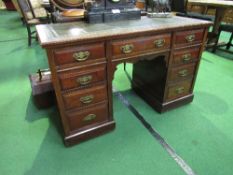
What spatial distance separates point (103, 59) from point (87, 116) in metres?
0.49

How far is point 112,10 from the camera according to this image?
1.49m

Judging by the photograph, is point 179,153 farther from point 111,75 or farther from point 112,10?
point 112,10

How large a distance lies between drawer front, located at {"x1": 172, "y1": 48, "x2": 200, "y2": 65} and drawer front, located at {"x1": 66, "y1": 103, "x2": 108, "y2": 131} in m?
0.75

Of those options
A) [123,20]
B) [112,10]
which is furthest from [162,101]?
[112,10]

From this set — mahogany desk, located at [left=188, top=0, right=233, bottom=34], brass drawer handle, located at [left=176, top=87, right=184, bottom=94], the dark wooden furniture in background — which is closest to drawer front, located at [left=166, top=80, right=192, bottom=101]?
brass drawer handle, located at [left=176, top=87, right=184, bottom=94]

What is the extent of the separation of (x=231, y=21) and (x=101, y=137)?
564cm

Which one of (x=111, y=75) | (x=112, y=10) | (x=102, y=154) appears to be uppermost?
(x=112, y=10)

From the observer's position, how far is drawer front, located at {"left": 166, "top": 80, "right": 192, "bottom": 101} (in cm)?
174

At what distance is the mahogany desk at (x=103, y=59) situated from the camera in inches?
44.1

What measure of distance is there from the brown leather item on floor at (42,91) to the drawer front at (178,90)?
1.20 metres

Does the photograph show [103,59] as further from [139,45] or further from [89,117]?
[89,117]

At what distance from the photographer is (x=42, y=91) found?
1774 mm

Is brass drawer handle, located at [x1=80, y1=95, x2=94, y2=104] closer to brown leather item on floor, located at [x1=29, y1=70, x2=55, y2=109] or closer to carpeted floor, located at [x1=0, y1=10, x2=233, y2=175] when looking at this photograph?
carpeted floor, located at [x1=0, y1=10, x2=233, y2=175]

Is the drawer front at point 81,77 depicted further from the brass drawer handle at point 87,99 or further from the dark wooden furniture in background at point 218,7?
the dark wooden furniture in background at point 218,7
